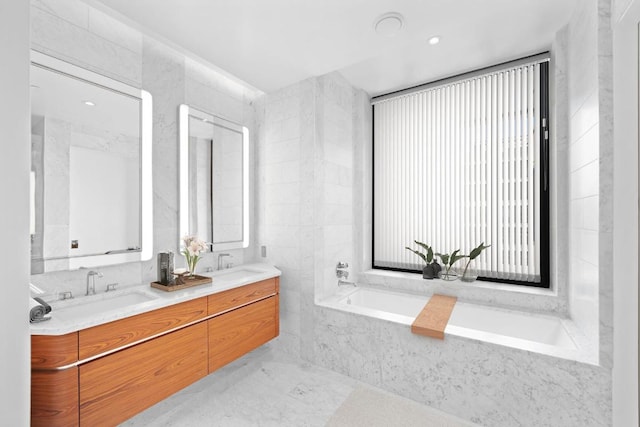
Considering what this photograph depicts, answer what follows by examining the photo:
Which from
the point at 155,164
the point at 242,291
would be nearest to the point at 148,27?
the point at 155,164

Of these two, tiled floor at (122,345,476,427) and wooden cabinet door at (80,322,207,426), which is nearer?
wooden cabinet door at (80,322,207,426)

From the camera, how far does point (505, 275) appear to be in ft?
8.52

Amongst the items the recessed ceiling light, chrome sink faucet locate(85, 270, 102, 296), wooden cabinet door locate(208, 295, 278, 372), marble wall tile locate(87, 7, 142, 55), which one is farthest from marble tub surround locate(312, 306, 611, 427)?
marble wall tile locate(87, 7, 142, 55)

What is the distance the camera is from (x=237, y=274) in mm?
2570

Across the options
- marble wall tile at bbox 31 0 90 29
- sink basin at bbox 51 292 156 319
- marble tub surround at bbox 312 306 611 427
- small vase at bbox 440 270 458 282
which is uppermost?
marble wall tile at bbox 31 0 90 29

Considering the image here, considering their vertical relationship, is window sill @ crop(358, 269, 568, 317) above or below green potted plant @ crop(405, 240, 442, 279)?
below

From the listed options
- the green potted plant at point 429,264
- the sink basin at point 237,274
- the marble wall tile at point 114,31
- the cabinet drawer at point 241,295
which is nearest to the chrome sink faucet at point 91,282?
the cabinet drawer at point 241,295

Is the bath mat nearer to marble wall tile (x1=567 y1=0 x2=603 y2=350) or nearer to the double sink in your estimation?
marble wall tile (x1=567 y1=0 x2=603 y2=350)

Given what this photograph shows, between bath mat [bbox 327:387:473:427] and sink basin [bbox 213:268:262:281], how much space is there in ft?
3.90

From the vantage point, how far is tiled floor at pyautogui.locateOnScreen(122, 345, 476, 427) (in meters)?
1.85

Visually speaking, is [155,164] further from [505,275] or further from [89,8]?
[505,275]

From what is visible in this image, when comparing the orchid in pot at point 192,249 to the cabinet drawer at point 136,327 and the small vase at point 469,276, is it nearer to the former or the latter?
the cabinet drawer at point 136,327

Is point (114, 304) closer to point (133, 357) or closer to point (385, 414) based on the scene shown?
point (133, 357)

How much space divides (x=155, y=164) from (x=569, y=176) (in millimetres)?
3133
